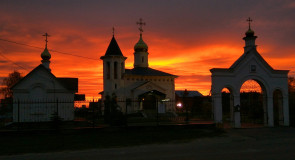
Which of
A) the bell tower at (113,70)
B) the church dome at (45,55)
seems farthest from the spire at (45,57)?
the bell tower at (113,70)

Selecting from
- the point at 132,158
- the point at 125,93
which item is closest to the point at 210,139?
the point at 132,158

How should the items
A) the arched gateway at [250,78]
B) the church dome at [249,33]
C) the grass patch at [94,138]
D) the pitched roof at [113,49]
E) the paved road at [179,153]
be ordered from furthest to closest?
the pitched roof at [113,49] < the church dome at [249,33] < the arched gateway at [250,78] < the grass patch at [94,138] < the paved road at [179,153]

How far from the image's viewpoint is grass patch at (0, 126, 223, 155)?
1184 cm

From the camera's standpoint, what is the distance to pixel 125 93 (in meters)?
35.5

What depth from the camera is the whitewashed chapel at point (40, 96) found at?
22.5 meters

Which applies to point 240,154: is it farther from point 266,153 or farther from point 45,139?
point 45,139

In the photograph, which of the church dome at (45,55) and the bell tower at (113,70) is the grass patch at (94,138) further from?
the bell tower at (113,70)

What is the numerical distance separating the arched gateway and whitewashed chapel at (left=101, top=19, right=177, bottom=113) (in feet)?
52.0

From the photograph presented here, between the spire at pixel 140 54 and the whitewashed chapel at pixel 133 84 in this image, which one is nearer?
the whitewashed chapel at pixel 133 84

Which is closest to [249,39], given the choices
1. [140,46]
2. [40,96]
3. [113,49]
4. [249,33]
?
[249,33]

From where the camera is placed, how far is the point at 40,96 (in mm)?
23078

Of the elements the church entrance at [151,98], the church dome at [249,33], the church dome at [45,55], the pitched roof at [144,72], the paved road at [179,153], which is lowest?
the paved road at [179,153]

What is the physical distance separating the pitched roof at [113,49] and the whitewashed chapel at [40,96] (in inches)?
509

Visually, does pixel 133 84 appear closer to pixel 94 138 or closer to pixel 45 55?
pixel 45 55
